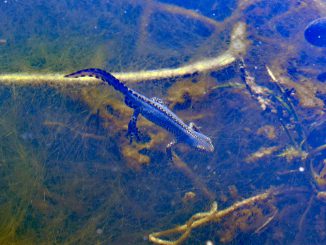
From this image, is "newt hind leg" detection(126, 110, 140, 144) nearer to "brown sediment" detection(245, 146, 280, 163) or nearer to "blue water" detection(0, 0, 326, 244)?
"blue water" detection(0, 0, 326, 244)

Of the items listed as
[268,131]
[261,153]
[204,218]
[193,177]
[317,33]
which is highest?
[317,33]

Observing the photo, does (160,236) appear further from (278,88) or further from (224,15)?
(224,15)

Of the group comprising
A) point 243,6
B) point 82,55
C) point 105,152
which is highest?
point 243,6

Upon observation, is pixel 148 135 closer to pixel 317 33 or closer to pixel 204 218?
pixel 204 218

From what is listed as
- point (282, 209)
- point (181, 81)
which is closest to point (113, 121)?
point (181, 81)

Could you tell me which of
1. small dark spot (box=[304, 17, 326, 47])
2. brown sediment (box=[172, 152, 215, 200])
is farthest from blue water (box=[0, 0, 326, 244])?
small dark spot (box=[304, 17, 326, 47])

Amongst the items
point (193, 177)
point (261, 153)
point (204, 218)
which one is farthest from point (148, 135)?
point (261, 153)
